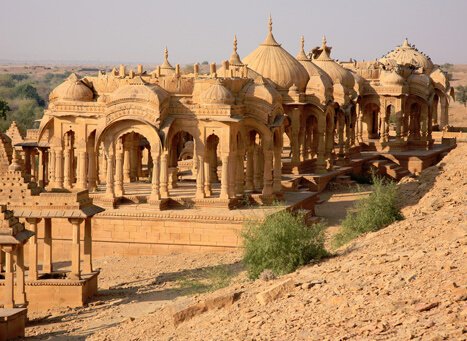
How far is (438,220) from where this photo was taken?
615 inches

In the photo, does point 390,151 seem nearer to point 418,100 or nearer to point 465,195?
point 418,100

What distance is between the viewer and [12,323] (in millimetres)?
15938

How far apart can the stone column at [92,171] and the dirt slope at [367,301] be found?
10.4 metres

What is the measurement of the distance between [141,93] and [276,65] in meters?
7.41

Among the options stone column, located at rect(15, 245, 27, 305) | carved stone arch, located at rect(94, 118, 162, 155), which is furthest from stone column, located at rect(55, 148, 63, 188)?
stone column, located at rect(15, 245, 27, 305)

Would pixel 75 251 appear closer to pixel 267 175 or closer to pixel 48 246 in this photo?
pixel 48 246

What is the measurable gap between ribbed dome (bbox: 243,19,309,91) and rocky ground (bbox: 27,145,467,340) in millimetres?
11373

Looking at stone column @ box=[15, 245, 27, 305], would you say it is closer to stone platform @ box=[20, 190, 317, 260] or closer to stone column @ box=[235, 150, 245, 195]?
stone platform @ box=[20, 190, 317, 260]

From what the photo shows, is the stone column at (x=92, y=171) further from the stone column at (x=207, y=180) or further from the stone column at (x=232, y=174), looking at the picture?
the stone column at (x=232, y=174)

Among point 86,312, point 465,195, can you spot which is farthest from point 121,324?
point 465,195

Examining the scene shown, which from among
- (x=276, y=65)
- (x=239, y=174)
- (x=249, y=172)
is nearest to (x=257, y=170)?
(x=249, y=172)

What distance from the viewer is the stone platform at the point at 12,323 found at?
15.7 meters

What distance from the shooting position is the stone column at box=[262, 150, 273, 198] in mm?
24609

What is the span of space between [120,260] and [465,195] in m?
8.07
